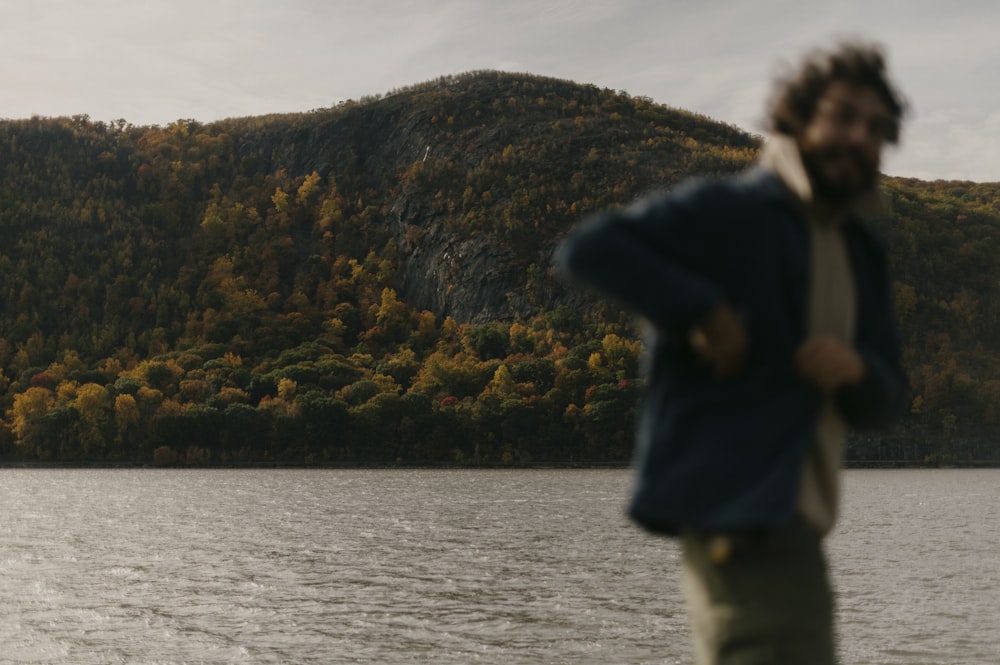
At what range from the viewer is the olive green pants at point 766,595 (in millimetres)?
3117

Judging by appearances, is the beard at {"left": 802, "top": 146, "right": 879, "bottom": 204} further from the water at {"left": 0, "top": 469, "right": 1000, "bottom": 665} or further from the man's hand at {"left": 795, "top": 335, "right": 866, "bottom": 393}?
the water at {"left": 0, "top": 469, "right": 1000, "bottom": 665}

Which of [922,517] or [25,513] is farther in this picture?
[25,513]

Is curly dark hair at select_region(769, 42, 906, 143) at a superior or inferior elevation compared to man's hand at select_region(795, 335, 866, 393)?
superior

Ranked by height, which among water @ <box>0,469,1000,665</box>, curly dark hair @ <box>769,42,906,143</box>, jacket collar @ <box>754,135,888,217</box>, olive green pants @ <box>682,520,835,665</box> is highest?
curly dark hair @ <box>769,42,906,143</box>

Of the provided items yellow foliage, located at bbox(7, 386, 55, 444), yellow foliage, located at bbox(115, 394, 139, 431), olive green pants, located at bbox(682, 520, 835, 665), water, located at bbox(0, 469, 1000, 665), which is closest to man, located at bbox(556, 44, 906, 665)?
olive green pants, located at bbox(682, 520, 835, 665)

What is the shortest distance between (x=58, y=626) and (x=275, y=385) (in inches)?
5119

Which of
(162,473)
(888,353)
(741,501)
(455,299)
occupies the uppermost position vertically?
(455,299)

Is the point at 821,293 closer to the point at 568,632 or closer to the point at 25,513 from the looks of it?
the point at 568,632

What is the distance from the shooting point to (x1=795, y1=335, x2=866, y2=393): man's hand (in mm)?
3082

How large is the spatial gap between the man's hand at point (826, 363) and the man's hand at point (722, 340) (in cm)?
18

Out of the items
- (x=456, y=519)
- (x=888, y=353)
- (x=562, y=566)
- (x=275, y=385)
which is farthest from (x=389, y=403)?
(x=888, y=353)

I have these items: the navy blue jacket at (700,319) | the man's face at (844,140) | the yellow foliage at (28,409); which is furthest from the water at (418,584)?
the yellow foliage at (28,409)

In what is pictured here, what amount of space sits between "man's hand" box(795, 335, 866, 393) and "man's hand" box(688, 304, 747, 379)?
0.18 metres

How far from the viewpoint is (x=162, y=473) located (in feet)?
449
